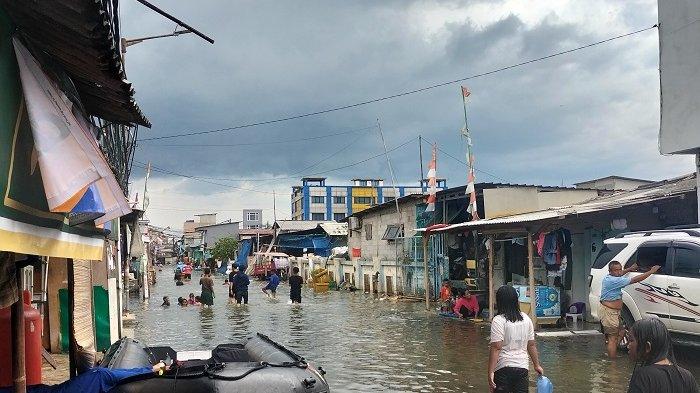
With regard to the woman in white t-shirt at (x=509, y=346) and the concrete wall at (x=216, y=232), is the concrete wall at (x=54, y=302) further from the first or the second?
the concrete wall at (x=216, y=232)

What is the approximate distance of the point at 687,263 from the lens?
10.9 m

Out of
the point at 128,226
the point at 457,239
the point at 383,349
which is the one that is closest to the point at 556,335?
the point at 383,349

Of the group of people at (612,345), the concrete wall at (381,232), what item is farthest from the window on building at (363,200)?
the group of people at (612,345)

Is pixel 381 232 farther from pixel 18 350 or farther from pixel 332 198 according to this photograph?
pixel 332 198

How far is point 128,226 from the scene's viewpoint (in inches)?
873

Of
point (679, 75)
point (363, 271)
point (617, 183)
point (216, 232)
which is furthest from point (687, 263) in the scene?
point (216, 232)

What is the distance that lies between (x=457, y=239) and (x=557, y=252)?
25.2 ft

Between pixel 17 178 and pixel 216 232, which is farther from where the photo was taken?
pixel 216 232

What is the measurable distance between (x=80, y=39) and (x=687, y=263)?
10586mm

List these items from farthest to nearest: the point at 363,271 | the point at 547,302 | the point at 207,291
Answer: the point at 363,271 → the point at 207,291 → the point at 547,302

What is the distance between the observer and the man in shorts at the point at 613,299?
11148 millimetres

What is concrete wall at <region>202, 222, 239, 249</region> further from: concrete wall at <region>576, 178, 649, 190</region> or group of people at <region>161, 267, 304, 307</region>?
concrete wall at <region>576, 178, 649, 190</region>

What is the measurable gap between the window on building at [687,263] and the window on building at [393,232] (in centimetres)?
1948

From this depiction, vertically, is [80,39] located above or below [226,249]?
above
